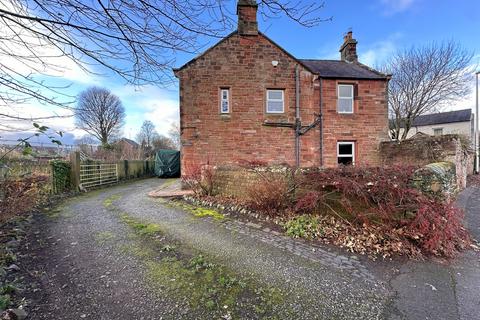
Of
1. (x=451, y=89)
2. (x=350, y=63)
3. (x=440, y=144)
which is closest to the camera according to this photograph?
(x=440, y=144)

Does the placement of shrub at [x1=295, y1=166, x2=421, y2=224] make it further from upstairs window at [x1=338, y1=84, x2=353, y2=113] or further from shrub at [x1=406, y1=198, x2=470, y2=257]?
upstairs window at [x1=338, y1=84, x2=353, y2=113]

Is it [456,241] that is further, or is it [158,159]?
[158,159]

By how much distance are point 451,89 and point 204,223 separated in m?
23.5

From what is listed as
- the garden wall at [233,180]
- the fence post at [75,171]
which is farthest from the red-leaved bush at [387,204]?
the fence post at [75,171]

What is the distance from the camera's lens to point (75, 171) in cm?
1146

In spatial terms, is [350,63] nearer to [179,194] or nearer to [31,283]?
[179,194]

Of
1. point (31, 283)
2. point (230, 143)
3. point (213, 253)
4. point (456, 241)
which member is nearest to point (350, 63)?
point (230, 143)

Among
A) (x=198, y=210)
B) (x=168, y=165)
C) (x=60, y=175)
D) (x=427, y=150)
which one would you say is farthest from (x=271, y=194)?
(x=168, y=165)

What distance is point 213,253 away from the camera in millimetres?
4227

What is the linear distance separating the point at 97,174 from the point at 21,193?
700cm

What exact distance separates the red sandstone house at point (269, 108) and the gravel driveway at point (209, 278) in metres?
6.51

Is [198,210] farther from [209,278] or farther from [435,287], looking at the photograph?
[435,287]

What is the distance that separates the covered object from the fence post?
8284 millimetres

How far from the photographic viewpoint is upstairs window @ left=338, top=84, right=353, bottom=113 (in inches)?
516
